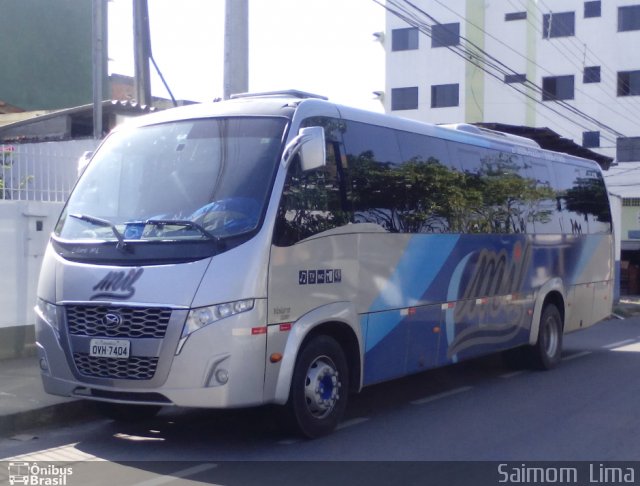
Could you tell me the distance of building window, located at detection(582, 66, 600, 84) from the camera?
4684cm

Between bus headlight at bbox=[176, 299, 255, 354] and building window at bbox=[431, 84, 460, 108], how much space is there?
45119mm

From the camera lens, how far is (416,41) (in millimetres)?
52062

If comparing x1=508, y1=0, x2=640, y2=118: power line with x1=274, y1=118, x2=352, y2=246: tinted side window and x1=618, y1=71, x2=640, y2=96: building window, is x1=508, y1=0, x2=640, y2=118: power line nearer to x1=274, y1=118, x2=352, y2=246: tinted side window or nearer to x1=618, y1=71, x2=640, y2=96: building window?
x1=618, y1=71, x2=640, y2=96: building window

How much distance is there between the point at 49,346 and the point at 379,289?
10.7 feet

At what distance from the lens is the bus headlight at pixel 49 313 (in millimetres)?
7852

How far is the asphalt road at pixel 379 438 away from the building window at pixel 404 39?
42.9 m

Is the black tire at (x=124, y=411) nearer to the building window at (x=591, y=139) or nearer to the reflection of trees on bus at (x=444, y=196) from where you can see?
the reflection of trees on bus at (x=444, y=196)

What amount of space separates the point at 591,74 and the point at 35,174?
1583 inches

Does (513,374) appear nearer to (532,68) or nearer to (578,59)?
(578,59)

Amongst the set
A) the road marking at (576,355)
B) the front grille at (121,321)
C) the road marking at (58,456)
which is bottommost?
the road marking at (576,355)

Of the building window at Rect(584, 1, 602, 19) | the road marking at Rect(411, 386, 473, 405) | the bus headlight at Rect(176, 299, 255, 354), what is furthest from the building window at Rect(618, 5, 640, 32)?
the bus headlight at Rect(176, 299, 255, 354)

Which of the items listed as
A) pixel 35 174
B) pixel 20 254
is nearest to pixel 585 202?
pixel 35 174

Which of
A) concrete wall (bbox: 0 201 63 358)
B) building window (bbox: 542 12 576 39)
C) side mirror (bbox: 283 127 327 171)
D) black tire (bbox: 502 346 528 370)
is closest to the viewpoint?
side mirror (bbox: 283 127 327 171)

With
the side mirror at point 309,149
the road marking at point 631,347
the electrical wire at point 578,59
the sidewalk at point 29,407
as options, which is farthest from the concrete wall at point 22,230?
the electrical wire at point 578,59
